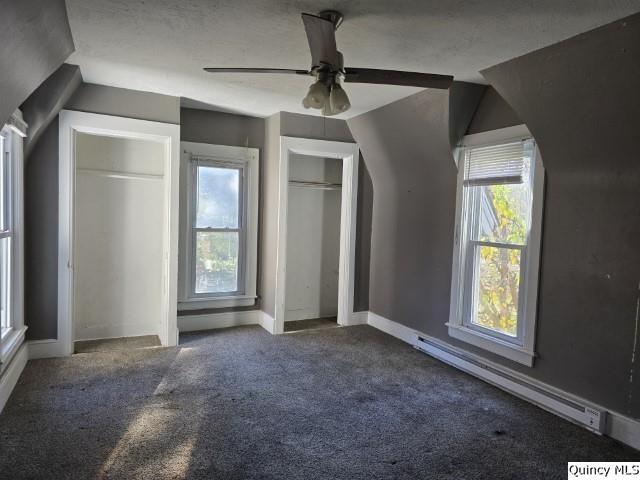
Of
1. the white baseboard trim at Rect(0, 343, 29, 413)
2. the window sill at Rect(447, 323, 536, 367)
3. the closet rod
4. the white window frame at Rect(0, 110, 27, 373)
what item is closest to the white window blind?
the window sill at Rect(447, 323, 536, 367)

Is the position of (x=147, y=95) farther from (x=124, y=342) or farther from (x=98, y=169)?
(x=124, y=342)

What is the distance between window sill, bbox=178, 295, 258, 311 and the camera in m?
4.75

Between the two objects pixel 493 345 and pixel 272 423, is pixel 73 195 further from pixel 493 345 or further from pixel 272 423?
pixel 493 345

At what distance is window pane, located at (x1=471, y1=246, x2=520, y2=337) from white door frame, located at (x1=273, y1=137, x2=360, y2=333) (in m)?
1.64

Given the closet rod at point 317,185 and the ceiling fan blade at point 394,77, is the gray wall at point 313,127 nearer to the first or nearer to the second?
the closet rod at point 317,185

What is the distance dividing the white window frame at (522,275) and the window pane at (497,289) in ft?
0.26

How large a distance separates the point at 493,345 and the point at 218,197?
3.15 m

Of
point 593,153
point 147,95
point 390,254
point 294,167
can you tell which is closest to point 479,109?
point 593,153

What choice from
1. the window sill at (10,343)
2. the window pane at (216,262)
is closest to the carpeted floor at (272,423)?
the window sill at (10,343)

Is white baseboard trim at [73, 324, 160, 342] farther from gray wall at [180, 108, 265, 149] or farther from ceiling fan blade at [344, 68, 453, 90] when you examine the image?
ceiling fan blade at [344, 68, 453, 90]

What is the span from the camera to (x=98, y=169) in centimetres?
429

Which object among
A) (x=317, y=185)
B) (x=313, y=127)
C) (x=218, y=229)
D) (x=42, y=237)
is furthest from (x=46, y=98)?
(x=317, y=185)

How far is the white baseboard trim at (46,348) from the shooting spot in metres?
Answer: 3.75

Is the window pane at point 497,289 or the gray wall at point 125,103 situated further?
the gray wall at point 125,103
